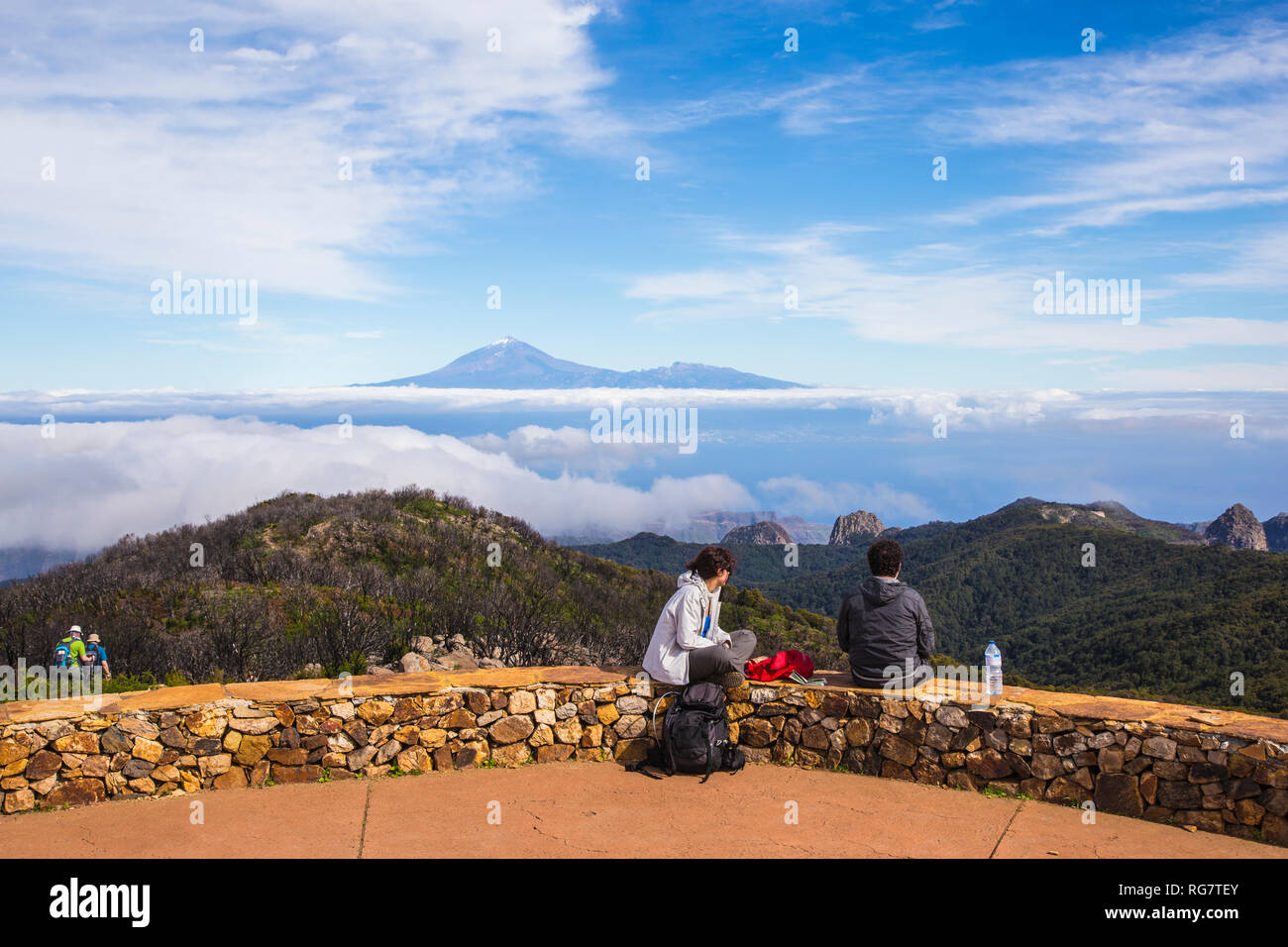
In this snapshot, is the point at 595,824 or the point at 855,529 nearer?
the point at 595,824

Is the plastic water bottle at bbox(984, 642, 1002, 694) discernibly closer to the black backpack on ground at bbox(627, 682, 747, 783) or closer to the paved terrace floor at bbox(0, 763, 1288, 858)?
the paved terrace floor at bbox(0, 763, 1288, 858)

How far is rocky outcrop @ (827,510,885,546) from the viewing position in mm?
95312

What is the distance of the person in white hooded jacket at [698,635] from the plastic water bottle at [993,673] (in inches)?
59.1

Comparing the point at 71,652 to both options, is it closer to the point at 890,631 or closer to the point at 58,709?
the point at 58,709

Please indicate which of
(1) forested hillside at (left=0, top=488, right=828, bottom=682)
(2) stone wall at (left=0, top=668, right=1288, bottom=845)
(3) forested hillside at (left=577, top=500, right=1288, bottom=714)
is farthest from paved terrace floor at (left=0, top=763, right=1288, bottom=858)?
(3) forested hillside at (left=577, top=500, right=1288, bottom=714)

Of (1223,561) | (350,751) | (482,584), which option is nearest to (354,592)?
(482,584)

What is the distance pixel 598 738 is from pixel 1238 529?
108101 millimetres

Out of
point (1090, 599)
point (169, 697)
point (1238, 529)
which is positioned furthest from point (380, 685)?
point (1238, 529)

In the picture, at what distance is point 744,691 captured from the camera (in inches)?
235

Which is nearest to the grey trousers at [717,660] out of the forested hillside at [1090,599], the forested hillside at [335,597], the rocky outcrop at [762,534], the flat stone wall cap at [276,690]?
the flat stone wall cap at [276,690]

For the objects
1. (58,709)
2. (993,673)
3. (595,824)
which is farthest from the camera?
(993,673)

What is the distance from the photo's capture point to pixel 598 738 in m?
5.96

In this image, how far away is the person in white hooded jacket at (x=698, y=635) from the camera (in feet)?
18.7
